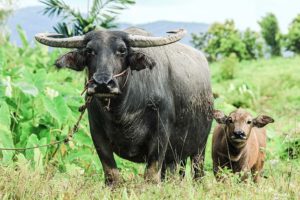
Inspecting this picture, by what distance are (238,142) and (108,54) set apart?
306 centimetres

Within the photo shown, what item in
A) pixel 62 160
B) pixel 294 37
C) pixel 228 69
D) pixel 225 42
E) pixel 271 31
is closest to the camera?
pixel 62 160

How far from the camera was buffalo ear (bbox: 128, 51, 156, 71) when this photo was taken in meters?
5.75

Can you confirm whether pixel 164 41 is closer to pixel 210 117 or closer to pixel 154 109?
pixel 154 109

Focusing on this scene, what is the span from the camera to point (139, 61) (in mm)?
5773

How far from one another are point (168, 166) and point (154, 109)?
156 cm

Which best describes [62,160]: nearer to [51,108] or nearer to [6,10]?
[51,108]

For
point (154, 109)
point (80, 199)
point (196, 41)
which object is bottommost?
point (196, 41)

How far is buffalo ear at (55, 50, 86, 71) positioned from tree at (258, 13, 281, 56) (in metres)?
43.9

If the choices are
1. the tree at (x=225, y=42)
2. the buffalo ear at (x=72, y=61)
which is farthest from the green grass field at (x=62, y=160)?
the tree at (x=225, y=42)

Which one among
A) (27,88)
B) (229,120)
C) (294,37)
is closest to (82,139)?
(27,88)

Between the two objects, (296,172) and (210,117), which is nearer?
(296,172)

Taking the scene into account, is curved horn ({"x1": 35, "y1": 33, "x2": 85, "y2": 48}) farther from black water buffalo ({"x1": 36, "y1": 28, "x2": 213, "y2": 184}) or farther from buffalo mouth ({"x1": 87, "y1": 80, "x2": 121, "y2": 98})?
buffalo mouth ({"x1": 87, "y1": 80, "x2": 121, "y2": 98})

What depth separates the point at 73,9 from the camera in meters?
13.5

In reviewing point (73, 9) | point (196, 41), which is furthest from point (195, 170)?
point (196, 41)
